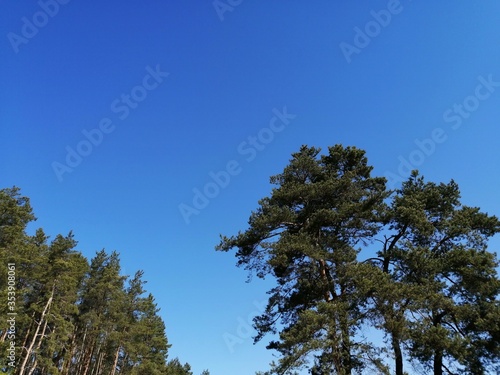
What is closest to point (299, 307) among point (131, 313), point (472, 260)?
point (472, 260)

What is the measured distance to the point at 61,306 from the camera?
30.0 m

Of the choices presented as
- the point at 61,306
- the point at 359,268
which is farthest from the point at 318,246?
the point at 61,306

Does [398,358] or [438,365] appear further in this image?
[398,358]

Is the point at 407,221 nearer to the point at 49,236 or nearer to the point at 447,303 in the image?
the point at 447,303

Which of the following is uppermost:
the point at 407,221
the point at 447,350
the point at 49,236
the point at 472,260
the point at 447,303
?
the point at 49,236

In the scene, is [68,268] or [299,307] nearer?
[299,307]

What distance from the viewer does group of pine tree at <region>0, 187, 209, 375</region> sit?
27531 millimetres

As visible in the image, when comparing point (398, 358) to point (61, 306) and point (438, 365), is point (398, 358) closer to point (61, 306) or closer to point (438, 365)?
point (438, 365)

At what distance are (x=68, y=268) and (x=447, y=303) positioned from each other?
27.9 meters

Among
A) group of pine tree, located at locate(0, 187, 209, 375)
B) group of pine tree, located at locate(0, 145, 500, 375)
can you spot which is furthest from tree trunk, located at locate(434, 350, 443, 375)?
group of pine tree, located at locate(0, 187, 209, 375)

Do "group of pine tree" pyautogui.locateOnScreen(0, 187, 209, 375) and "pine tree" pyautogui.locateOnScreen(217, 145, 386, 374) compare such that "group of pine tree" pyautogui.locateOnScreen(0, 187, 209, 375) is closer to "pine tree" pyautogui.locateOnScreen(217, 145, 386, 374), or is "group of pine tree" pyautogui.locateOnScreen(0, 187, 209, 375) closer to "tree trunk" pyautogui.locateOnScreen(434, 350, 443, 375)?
"pine tree" pyautogui.locateOnScreen(217, 145, 386, 374)

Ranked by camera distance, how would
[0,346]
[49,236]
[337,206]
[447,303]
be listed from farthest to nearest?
[49,236] → [0,346] → [337,206] → [447,303]

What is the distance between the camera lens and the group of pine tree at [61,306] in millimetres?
27531

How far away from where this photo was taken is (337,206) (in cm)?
1992
